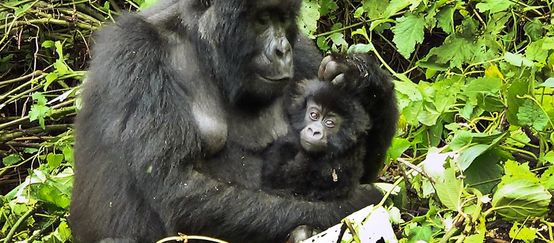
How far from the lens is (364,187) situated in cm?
355

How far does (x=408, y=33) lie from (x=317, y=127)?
1.15 m

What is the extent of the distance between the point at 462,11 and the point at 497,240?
6.55 ft

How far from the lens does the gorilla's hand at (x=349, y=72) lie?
3.50 meters

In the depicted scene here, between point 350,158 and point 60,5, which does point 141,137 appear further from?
point 60,5

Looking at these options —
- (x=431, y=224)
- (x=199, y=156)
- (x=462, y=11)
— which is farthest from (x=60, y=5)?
(x=431, y=224)

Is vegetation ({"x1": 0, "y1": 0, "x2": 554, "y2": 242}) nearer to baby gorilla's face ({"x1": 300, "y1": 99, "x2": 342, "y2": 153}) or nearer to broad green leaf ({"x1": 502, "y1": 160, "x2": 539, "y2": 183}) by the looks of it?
broad green leaf ({"x1": 502, "y1": 160, "x2": 539, "y2": 183})

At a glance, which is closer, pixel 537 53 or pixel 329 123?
pixel 329 123

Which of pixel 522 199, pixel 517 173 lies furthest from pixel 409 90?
pixel 522 199

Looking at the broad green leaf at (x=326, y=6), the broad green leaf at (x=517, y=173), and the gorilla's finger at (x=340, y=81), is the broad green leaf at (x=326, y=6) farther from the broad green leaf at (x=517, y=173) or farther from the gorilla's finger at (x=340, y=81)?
the broad green leaf at (x=517, y=173)

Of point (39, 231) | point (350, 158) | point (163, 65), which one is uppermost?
point (163, 65)

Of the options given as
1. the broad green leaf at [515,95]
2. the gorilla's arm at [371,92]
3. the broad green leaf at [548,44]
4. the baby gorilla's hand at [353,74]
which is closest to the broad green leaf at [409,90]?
the gorilla's arm at [371,92]

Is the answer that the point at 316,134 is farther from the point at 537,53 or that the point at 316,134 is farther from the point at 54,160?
the point at 54,160

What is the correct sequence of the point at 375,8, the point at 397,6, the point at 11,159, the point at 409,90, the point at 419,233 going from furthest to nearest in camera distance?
the point at 11,159 < the point at 375,8 < the point at 397,6 < the point at 409,90 < the point at 419,233

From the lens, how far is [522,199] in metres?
2.55
